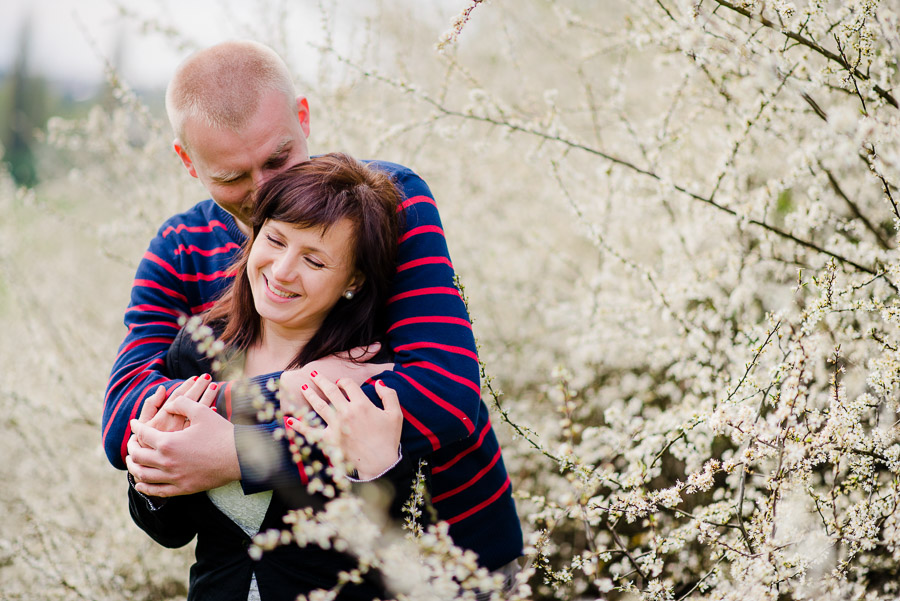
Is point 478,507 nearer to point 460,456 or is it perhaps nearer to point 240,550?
point 460,456

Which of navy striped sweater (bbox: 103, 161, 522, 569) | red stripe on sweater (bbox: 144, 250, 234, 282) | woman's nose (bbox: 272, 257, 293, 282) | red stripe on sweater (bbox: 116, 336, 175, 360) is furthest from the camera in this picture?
red stripe on sweater (bbox: 144, 250, 234, 282)

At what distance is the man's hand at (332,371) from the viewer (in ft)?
4.49

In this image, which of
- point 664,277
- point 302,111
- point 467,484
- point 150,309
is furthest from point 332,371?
point 664,277

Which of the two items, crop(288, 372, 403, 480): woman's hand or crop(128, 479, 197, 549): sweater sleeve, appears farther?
crop(128, 479, 197, 549): sweater sleeve

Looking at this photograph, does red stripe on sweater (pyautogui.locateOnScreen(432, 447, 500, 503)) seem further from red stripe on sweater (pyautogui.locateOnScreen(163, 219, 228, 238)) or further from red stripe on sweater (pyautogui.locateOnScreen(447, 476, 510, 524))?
red stripe on sweater (pyautogui.locateOnScreen(163, 219, 228, 238))

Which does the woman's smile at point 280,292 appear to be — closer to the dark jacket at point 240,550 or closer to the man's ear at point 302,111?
the dark jacket at point 240,550

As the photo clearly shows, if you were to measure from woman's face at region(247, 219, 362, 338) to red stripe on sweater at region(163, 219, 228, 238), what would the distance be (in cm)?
29

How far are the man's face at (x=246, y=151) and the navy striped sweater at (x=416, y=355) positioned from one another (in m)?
0.12

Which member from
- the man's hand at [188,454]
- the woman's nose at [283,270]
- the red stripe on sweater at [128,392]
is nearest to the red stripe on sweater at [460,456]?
the man's hand at [188,454]

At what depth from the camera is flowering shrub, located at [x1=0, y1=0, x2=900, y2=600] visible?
137 centimetres

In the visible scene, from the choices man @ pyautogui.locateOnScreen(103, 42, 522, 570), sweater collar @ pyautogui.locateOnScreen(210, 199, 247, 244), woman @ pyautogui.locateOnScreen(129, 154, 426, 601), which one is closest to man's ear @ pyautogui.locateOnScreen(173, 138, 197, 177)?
man @ pyautogui.locateOnScreen(103, 42, 522, 570)

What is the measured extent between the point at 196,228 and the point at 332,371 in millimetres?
657

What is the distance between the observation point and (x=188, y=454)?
132cm

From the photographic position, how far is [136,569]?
3.09 meters
